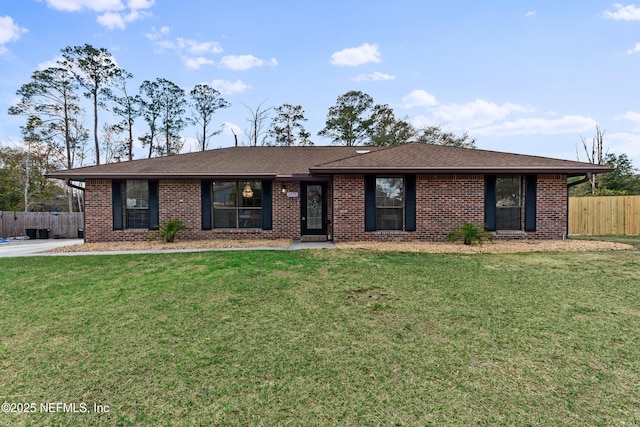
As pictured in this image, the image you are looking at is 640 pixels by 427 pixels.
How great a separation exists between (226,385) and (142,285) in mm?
3605

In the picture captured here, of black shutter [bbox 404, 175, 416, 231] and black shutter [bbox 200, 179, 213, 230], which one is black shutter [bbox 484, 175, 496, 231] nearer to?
black shutter [bbox 404, 175, 416, 231]

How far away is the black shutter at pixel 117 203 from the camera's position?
10.5 meters

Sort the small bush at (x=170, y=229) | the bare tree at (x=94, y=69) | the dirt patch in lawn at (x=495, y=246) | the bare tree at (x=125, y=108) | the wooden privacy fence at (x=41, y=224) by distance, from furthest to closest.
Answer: the bare tree at (x=125, y=108), the bare tree at (x=94, y=69), the wooden privacy fence at (x=41, y=224), the small bush at (x=170, y=229), the dirt patch in lawn at (x=495, y=246)

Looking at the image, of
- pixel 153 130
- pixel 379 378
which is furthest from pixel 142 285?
pixel 153 130

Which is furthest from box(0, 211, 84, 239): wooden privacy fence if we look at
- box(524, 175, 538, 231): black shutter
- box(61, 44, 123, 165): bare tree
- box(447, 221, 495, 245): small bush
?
box(524, 175, 538, 231): black shutter

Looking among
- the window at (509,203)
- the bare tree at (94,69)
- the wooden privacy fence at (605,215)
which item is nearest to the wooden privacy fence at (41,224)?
the bare tree at (94,69)

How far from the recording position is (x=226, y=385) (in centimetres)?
241

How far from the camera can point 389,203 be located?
9898 mm

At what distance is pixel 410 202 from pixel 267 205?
4.86 m

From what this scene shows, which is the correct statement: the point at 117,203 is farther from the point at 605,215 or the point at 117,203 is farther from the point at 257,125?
the point at 605,215

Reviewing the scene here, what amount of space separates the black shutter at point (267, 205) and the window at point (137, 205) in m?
4.06

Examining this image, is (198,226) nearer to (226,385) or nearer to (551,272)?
(226,385)

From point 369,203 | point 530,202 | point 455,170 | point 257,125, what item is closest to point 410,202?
point 369,203

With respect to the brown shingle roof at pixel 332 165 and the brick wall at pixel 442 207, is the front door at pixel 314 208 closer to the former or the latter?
the brown shingle roof at pixel 332 165
